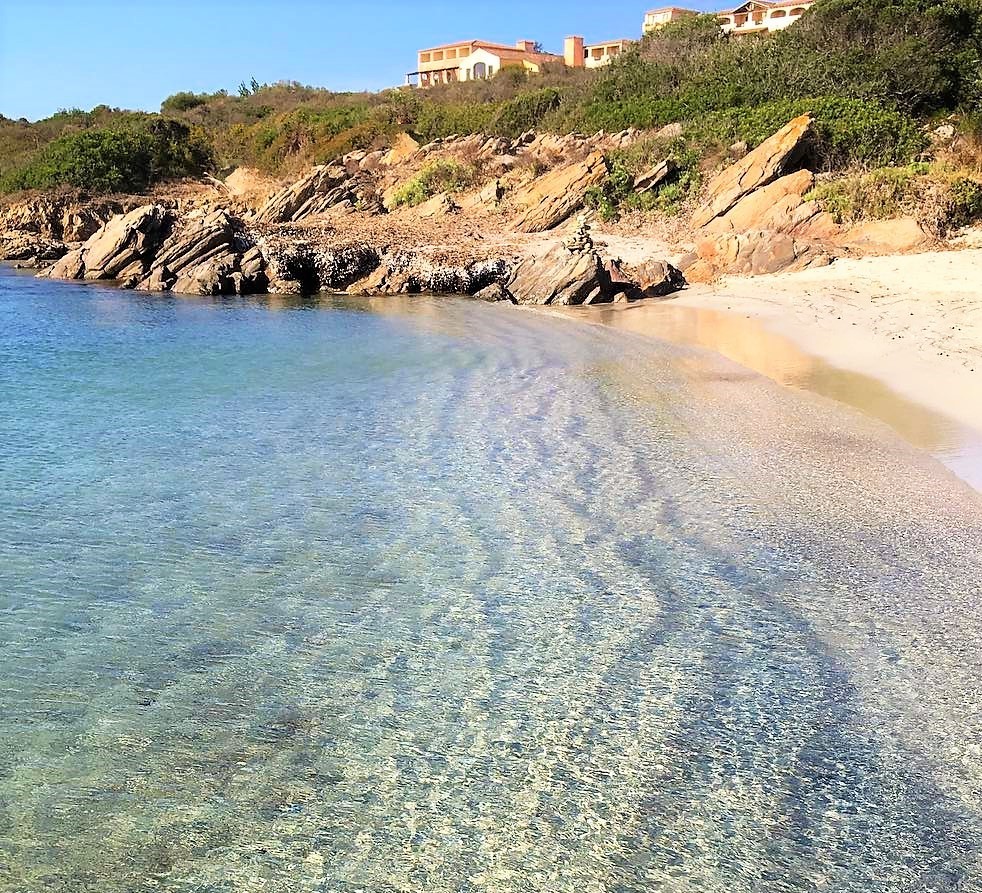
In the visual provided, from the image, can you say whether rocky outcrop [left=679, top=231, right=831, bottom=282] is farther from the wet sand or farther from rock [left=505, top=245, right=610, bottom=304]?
rock [left=505, top=245, right=610, bottom=304]

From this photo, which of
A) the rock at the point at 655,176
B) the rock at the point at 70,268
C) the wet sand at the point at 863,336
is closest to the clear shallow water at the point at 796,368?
the wet sand at the point at 863,336

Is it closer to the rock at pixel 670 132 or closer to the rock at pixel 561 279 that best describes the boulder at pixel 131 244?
the rock at pixel 561 279

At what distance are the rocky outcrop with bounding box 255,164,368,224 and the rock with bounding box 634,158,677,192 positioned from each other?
386 inches

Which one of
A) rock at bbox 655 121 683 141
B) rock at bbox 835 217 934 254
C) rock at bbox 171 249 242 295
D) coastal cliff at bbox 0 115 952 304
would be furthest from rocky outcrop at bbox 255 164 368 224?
rock at bbox 835 217 934 254

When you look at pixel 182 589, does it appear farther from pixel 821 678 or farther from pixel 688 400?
pixel 688 400

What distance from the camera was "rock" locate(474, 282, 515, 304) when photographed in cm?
1908

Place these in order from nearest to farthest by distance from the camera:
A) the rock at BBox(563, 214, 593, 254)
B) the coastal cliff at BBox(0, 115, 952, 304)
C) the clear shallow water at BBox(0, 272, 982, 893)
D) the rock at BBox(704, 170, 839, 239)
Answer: the clear shallow water at BBox(0, 272, 982, 893), the coastal cliff at BBox(0, 115, 952, 304), the rock at BBox(704, 170, 839, 239), the rock at BBox(563, 214, 593, 254)

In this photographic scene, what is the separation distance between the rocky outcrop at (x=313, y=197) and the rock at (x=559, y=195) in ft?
23.1

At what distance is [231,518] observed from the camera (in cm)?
602

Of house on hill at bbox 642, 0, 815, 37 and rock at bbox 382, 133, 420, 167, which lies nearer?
rock at bbox 382, 133, 420, 167

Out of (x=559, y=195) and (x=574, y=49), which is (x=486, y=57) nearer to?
(x=574, y=49)

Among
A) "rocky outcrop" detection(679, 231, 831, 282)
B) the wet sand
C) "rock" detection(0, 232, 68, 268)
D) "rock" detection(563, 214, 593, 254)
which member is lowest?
the wet sand

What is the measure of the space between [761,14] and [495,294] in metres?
45.8

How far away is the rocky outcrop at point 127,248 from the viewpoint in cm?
2256
